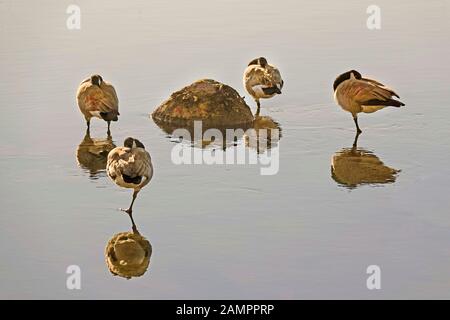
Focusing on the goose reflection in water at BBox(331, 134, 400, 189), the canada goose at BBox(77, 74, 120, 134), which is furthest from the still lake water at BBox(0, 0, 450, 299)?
the canada goose at BBox(77, 74, 120, 134)

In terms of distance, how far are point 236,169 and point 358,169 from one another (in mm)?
1810

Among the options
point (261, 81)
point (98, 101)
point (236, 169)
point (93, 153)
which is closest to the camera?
point (236, 169)

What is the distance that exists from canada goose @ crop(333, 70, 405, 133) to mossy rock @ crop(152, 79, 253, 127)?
1.81m

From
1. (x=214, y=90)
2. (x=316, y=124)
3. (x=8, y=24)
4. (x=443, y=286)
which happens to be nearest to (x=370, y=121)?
(x=316, y=124)

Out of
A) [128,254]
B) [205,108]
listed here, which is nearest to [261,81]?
[205,108]

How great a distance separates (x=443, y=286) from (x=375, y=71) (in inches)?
436

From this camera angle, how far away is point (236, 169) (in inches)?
591

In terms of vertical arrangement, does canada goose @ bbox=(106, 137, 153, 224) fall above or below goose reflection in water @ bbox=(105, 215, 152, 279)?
above

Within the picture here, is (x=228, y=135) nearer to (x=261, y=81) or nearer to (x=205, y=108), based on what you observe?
(x=205, y=108)

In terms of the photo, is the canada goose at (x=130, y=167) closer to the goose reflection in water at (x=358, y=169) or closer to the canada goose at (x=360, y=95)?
the goose reflection in water at (x=358, y=169)

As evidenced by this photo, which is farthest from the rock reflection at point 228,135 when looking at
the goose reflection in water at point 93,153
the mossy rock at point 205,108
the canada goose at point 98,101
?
the goose reflection in water at point 93,153

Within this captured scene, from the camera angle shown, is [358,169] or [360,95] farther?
[360,95]

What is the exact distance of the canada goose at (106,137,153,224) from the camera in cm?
1284

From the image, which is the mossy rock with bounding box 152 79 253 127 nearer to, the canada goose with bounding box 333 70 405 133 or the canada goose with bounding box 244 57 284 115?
the canada goose with bounding box 244 57 284 115
